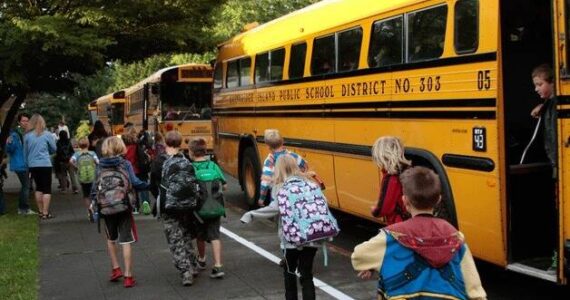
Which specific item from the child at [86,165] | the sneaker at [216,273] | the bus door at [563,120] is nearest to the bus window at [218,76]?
the child at [86,165]

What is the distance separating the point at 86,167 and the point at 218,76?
4.02m

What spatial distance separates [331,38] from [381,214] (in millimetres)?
3977

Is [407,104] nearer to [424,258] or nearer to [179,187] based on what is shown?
[179,187]

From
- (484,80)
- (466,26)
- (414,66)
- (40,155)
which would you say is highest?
(466,26)

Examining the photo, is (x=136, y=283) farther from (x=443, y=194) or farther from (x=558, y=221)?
(x=558, y=221)

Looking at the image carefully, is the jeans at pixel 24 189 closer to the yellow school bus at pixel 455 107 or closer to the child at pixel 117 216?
the yellow school bus at pixel 455 107

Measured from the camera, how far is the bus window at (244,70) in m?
12.1

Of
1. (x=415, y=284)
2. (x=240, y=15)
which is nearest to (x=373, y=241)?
(x=415, y=284)

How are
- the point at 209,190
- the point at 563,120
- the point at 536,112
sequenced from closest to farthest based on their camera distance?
1. the point at 563,120
2. the point at 536,112
3. the point at 209,190

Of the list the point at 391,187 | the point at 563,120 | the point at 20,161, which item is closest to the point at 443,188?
the point at 391,187

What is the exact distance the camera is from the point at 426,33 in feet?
21.9

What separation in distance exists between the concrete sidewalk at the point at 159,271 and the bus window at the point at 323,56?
7.42 ft

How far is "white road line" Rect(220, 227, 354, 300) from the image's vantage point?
6293 millimetres

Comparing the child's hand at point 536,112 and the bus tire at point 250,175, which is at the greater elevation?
the child's hand at point 536,112
